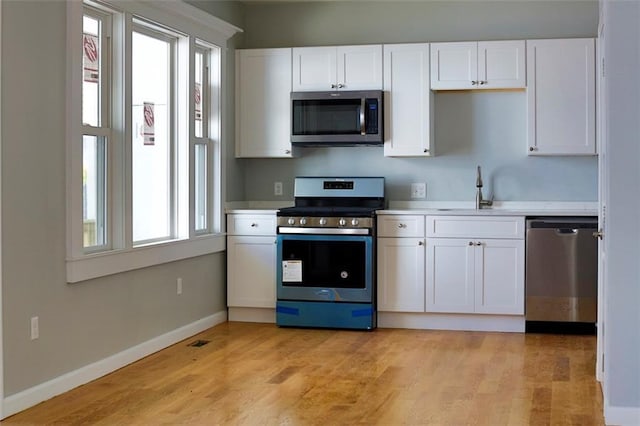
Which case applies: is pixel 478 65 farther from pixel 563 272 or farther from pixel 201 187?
pixel 201 187

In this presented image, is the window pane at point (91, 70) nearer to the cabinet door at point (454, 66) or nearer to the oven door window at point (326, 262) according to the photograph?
the oven door window at point (326, 262)

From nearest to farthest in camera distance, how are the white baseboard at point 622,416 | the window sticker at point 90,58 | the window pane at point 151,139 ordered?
the white baseboard at point 622,416, the window sticker at point 90,58, the window pane at point 151,139

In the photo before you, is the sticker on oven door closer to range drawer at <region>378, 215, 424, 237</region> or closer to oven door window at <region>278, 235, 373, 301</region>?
oven door window at <region>278, 235, 373, 301</region>

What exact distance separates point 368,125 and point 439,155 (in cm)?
64

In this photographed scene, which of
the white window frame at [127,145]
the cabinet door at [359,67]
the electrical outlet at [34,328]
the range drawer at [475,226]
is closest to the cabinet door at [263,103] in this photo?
the white window frame at [127,145]

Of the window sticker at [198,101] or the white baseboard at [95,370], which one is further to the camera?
the window sticker at [198,101]

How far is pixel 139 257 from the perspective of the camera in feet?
17.0

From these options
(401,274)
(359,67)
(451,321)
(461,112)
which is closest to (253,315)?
(401,274)

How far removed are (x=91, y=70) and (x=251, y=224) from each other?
2.03 meters

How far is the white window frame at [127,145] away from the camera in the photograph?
4473 millimetres

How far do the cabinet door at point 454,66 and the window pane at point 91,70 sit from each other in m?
2.58

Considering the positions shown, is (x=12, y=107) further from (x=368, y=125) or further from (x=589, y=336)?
(x=589, y=336)

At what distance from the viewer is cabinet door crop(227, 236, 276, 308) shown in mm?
6461

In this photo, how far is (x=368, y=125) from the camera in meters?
6.44
